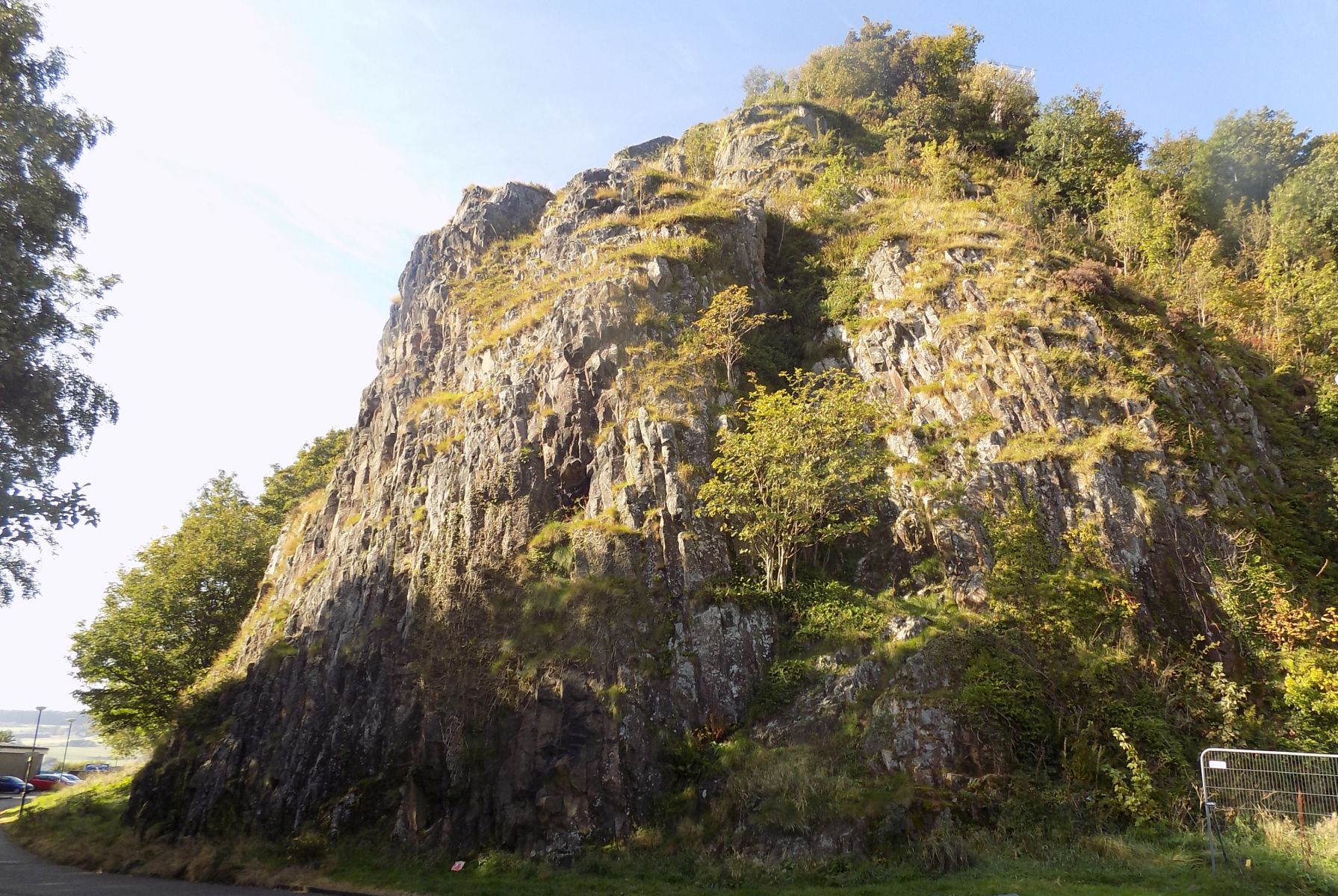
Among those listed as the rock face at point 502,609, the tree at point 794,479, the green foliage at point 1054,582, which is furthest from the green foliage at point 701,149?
the green foliage at point 1054,582

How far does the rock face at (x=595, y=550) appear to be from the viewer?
15.2 meters

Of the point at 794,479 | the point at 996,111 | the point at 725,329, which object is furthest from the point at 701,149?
the point at 794,479

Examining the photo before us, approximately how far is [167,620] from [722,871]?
28.2 metres

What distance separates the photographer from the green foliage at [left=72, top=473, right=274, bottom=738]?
1109 inches

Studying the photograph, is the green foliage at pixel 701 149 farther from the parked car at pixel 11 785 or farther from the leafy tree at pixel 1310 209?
the parked car at pixel 11 785

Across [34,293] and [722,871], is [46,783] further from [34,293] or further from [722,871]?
[722,871]

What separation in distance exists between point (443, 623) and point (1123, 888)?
15746 mm

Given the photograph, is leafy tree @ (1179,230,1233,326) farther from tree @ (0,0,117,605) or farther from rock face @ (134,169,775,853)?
tree @ (0,0,117,605)

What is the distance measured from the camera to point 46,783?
41.8 metres

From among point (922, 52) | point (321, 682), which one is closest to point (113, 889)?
point (321, 682)

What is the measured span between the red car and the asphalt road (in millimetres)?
27262

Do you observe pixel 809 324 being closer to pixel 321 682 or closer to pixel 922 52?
pixel 321 682

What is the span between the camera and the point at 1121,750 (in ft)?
41.3

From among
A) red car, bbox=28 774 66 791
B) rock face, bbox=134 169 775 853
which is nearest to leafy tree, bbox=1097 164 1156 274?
rock face, bbox=134 169 775 853
